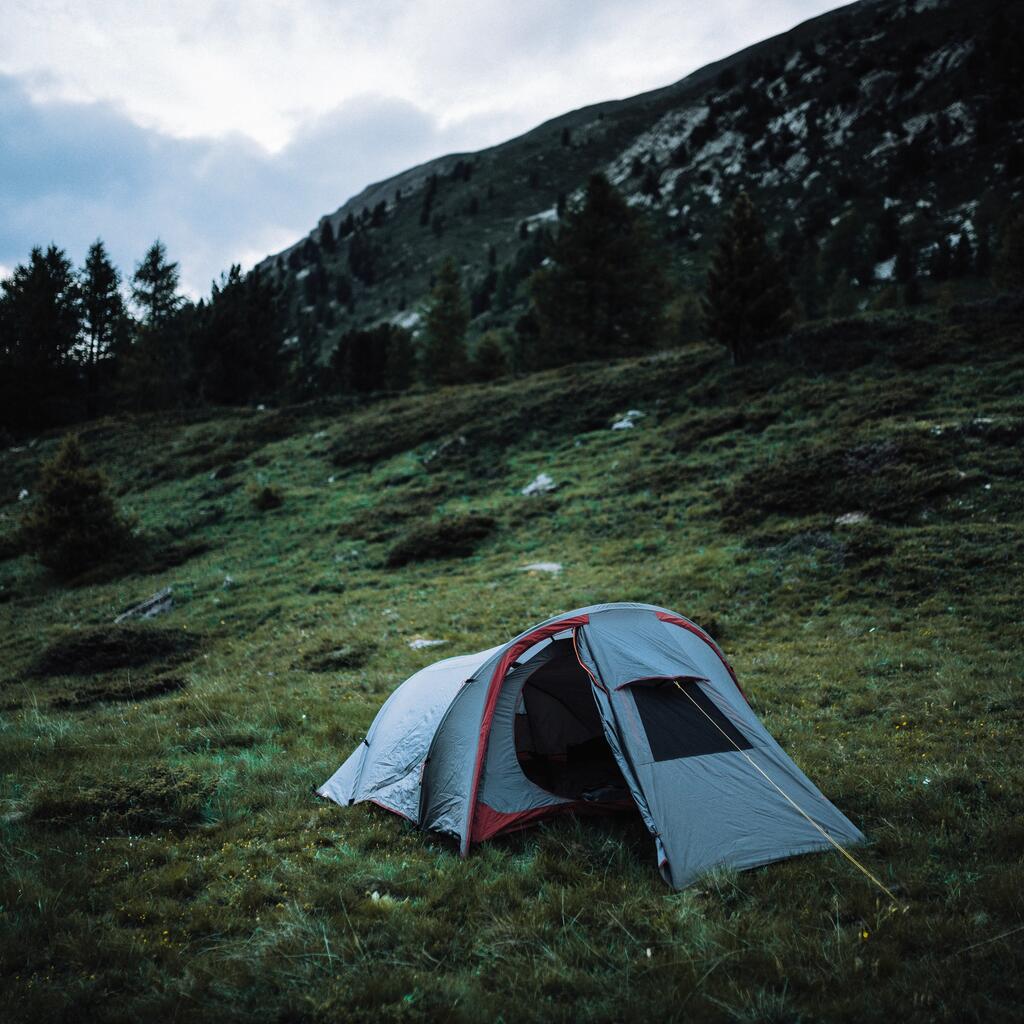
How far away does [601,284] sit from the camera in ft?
126

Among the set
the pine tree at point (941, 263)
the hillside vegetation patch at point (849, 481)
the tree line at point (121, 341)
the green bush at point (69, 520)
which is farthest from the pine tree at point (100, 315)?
the pine tree at point (941, 263)

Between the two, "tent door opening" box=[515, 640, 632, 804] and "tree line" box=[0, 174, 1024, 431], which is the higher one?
"tree line" box=[0, 174, 1024, 431]

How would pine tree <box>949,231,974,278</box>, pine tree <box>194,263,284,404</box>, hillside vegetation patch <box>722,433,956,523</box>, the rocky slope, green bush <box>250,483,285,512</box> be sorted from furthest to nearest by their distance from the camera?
the rocky slope, pine tree <box>949,231,974,278</box>, pine tree <box>194,263,284,404</box>, green bush <box>250,483,285,512</box>, hillside vegetation patch <box>722,433,956,523</box>

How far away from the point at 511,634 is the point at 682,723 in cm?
641

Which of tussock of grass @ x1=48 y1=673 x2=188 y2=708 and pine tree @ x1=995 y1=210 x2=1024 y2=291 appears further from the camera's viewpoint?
pine tree @ x1=995 y1=210 x2=1024 y2=291

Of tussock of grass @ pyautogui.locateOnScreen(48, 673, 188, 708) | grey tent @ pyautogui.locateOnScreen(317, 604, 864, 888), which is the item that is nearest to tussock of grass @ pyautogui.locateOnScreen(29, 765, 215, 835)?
grey tent @ pyautogui.locateOnScreen(317, 604, 864, 888)

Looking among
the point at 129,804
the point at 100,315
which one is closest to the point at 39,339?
the point at 100,315

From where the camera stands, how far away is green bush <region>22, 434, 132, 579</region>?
2158 cm

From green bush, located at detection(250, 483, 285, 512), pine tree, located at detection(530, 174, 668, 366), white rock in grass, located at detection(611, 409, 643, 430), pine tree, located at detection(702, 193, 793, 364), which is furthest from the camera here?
pine tree, located at detection(530, 174, 668, 366)

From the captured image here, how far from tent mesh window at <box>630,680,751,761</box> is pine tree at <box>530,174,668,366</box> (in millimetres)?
35530

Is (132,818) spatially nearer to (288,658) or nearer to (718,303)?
(288,658)

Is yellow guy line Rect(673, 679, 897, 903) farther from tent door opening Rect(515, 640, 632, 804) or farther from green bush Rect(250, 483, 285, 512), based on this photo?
green bush Rect(250, 483, 285, 512)

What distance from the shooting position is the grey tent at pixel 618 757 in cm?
538

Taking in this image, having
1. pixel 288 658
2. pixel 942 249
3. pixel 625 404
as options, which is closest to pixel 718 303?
pixel 625 404
